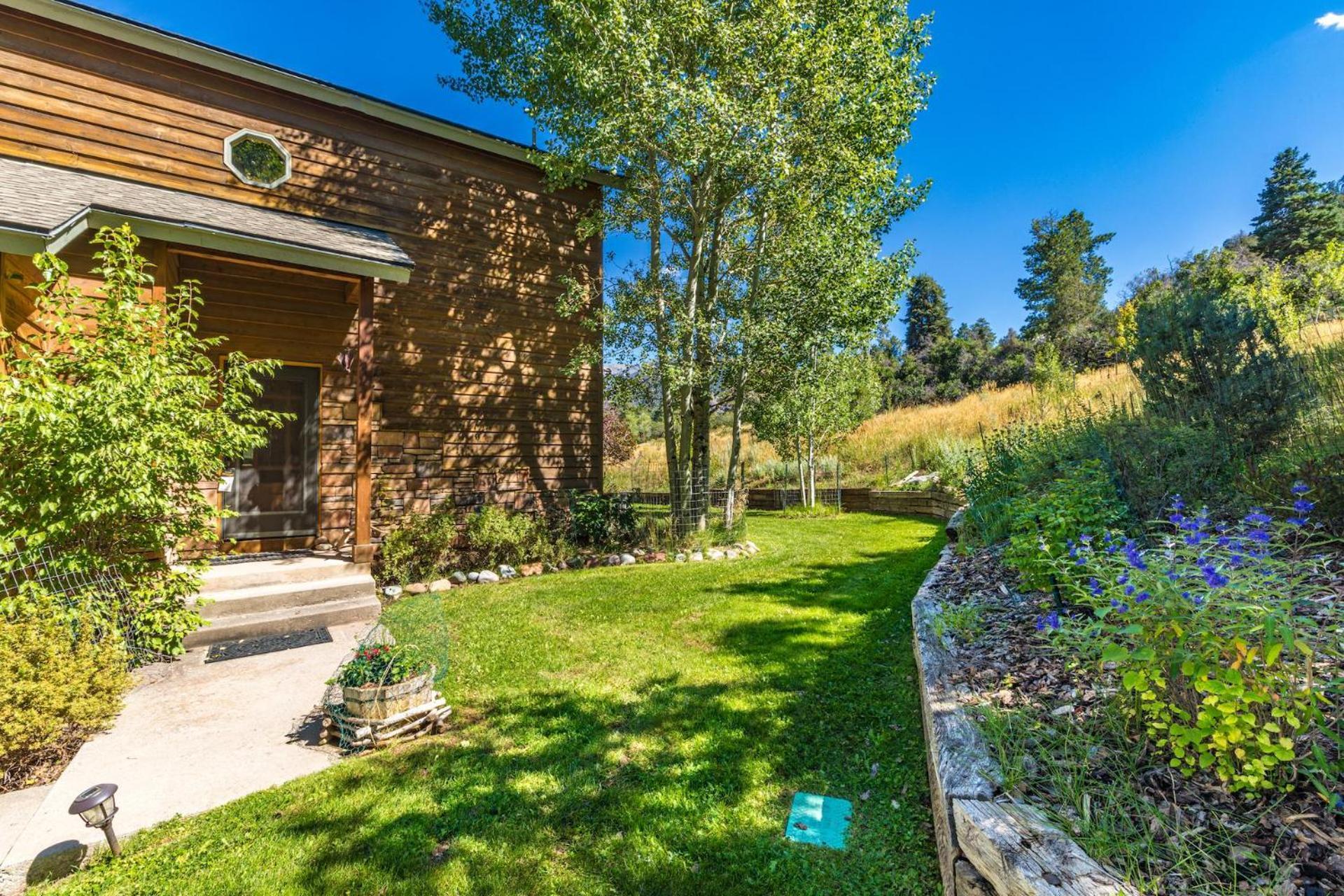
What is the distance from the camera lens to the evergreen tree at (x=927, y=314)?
33.6m

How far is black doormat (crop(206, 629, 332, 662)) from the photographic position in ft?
15.1

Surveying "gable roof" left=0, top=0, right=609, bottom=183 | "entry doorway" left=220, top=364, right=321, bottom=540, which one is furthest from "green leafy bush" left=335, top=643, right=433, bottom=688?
"gable roof" left=0, top=0, right=609, bottom=183

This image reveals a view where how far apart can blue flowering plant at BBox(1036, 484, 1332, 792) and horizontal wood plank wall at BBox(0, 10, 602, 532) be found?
796cm

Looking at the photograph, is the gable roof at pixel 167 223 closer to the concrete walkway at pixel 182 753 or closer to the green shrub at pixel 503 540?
the green shrub at pixel 503 540

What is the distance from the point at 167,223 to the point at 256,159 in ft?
9.25

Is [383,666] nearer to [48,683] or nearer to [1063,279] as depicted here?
[48,683]

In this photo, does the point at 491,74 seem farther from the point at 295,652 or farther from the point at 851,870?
the point at 851,870

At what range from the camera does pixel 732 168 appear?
25.8 ft

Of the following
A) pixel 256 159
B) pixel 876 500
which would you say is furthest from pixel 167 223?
pixel 876 500

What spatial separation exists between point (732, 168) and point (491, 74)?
6.13 meters

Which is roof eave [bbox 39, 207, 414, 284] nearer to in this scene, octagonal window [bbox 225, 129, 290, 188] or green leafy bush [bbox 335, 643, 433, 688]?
octagonal window [bbox 225, 129, 290, 188]

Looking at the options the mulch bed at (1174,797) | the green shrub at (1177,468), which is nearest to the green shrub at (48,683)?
the mulch bed at (1174,797)

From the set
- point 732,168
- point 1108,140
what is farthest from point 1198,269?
Answer: point 732,168

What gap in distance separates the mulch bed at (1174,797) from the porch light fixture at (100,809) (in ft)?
11.7
